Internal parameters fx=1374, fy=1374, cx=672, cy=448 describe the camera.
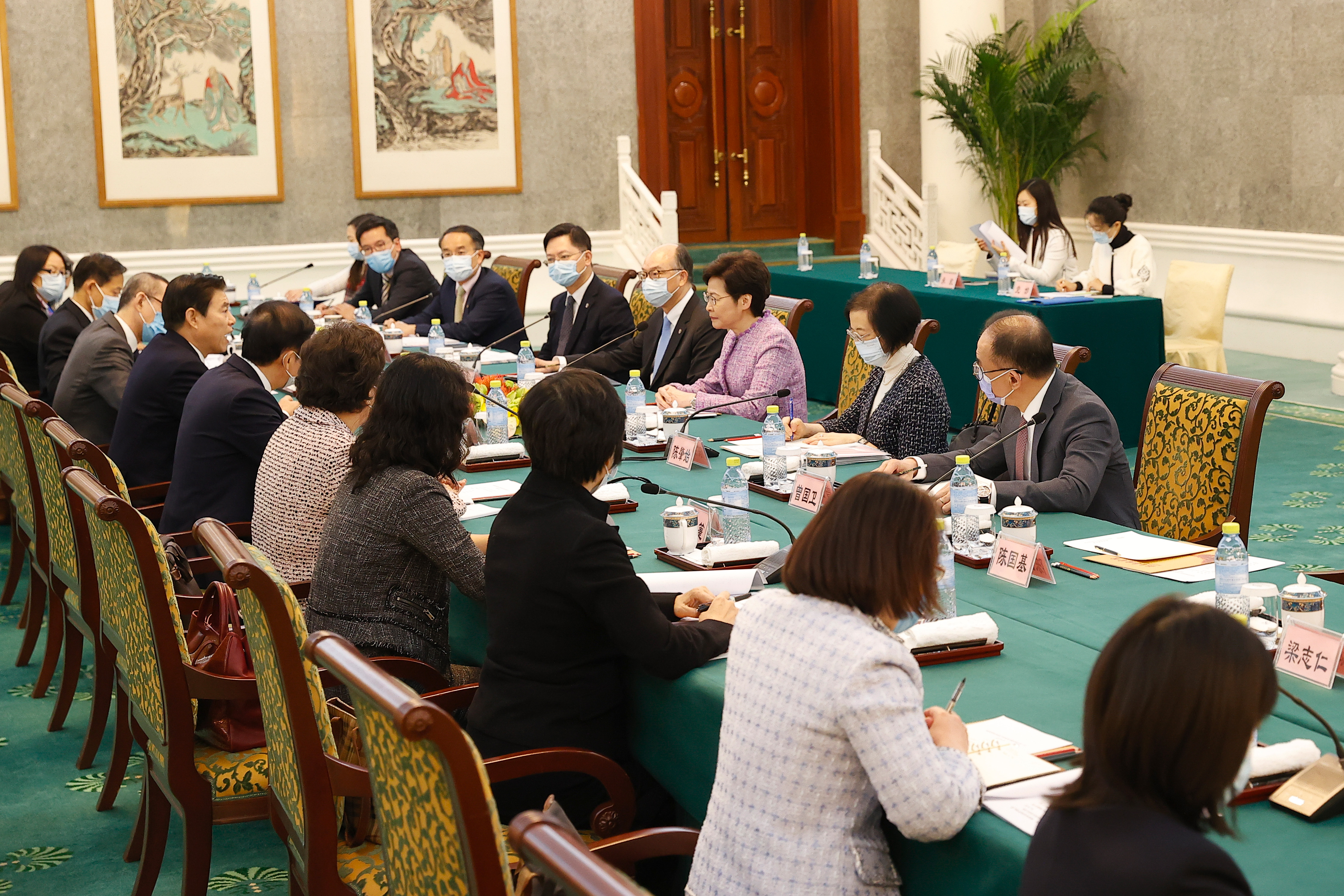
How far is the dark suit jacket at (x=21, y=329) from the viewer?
237 inches

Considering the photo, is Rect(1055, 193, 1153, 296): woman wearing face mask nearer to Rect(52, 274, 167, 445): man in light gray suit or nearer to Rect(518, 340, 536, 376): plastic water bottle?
Rect(518, 340, 536, 376): plastic water bottle

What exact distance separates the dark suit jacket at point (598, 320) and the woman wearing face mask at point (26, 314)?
7.41 ft

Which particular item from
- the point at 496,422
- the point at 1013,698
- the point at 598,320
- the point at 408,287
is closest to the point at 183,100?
the point at 408,287

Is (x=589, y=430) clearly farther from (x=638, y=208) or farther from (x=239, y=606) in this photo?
(x=638, y=208)

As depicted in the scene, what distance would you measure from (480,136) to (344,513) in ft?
26.5

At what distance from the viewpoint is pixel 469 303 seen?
6.93 m

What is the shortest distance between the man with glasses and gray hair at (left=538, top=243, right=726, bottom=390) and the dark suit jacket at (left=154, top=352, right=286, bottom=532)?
1.91 m

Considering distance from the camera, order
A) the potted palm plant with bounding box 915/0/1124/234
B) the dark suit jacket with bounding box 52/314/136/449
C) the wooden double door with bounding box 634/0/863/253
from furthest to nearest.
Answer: the wooden double door with bounding box 634/0/863/253 < the potted palm plant with bounding box 915/0/1124/234 < the dark suit jacket with bounding box 52/314/136/449

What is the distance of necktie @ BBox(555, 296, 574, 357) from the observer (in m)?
6.12

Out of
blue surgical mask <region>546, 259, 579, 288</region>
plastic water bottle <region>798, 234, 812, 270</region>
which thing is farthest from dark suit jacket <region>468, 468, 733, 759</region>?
plastic water bottle <region>798, 234, 812, 270</region>

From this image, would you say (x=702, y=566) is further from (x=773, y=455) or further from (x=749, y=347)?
(x=749, y=347)

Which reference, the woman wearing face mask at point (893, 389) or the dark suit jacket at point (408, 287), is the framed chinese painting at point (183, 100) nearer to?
the dark suit jacket at point (408, 287)

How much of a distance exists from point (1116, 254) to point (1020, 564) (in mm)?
5154

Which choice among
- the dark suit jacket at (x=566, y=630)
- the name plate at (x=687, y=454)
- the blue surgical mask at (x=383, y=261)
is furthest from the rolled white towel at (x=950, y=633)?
the blue surgical mask at (x=383, y=261)
